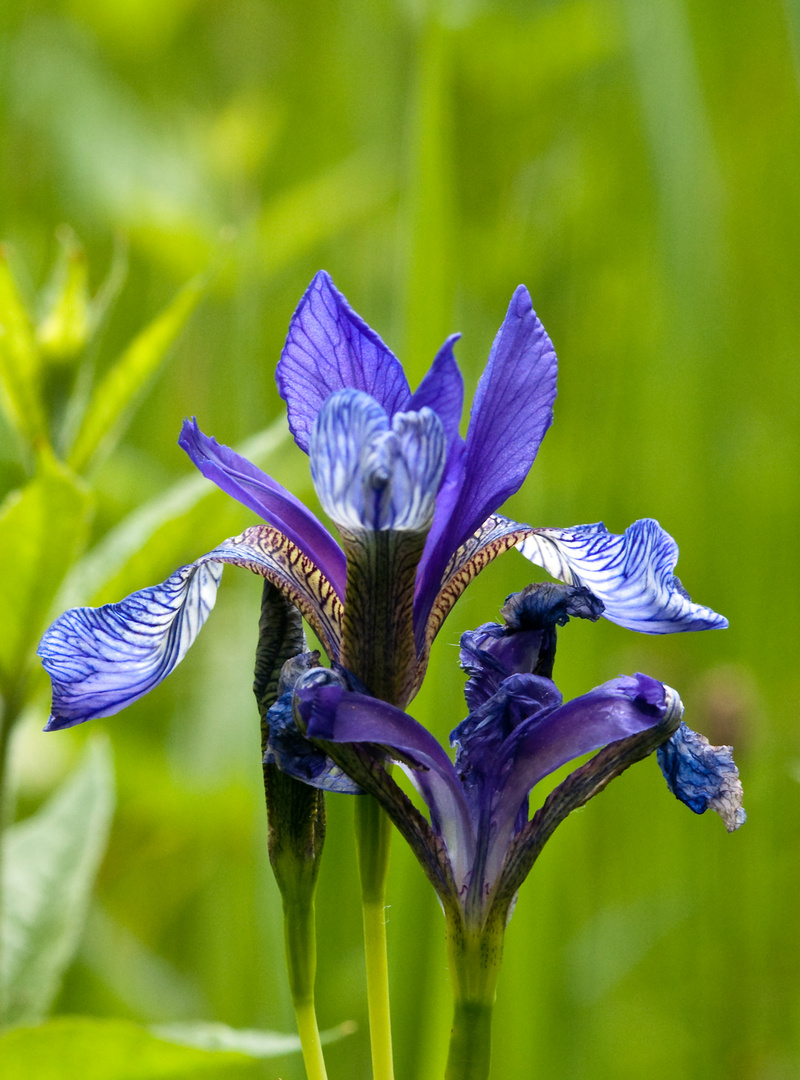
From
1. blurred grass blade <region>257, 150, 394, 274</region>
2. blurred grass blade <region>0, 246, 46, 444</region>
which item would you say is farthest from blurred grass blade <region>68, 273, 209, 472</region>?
blurred grass blade <region>257, 150, 394, 274</region>

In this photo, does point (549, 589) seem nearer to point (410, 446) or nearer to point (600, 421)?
point (410, 446)

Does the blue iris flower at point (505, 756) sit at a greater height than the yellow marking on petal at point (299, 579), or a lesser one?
lesser

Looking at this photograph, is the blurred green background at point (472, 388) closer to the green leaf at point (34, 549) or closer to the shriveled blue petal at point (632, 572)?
the green leaf at point (34, 549)

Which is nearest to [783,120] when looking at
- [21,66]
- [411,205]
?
[21,66]

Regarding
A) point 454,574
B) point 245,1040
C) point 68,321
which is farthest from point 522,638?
point 68,321

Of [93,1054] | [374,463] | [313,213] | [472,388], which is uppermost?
[313,213]

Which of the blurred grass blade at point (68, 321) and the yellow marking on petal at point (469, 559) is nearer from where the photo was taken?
the yellow marking on petal at point (469, 559)

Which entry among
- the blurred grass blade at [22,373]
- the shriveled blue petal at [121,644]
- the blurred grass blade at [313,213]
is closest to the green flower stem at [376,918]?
the shriveled blue petal at [121,644]

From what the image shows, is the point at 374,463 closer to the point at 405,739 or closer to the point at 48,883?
the point at 405,739
